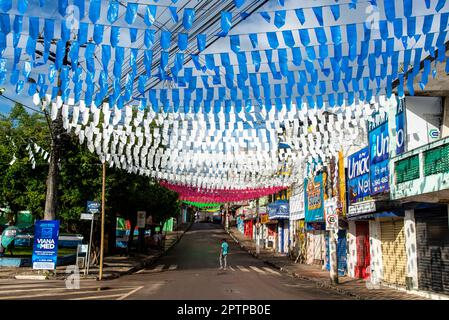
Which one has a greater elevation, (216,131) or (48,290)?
(216,131)

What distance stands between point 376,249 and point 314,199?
32.0ft

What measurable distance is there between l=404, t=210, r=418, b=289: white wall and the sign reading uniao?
1369mm

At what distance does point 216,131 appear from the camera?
48.4ft

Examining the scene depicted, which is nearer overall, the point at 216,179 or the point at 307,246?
the point at 216,179

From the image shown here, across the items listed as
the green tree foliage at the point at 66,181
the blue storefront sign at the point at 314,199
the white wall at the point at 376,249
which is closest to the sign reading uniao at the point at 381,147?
the white wall at the point at 376,249

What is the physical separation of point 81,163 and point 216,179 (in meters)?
8.74

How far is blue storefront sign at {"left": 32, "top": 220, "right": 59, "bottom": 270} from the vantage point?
71.0ft

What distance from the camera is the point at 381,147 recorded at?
60.4 ft

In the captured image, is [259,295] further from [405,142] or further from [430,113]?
[430,113]

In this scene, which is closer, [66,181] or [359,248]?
[359,248]

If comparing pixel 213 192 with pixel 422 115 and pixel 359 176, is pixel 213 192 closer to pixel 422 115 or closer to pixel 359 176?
pixel 359 176

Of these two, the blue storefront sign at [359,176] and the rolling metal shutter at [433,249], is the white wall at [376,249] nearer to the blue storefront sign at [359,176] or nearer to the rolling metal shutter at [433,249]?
the blue storefront sign at [359,176]

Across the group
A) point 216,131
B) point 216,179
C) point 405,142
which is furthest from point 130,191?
point 405,142

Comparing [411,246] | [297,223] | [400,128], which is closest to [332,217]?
[411,246]
